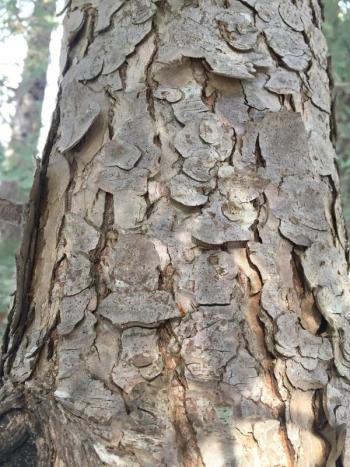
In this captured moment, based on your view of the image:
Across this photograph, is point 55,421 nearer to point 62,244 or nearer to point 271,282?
Answer: point 62,244

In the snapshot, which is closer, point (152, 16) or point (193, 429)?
point (193, 429)

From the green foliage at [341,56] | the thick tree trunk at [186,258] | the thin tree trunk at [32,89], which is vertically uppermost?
the thin tree trunk at [32,89]

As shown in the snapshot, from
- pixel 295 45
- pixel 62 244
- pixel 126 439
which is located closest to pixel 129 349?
pixel 126 439

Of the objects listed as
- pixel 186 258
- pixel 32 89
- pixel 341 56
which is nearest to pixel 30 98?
pixel 32 89

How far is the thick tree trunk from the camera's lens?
0.89m

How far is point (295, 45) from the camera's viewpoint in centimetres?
117

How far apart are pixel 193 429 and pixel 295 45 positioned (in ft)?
2.55

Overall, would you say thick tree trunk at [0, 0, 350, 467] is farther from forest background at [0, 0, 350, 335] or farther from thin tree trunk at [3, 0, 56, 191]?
thin tree trunk at [3, 0, 56, 191]

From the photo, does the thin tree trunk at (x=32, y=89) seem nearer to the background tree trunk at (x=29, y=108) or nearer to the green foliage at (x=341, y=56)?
the background tree trunk at (x=29, y=108)

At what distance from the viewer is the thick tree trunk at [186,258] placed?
0.89 metres

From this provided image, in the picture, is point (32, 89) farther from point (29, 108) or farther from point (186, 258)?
point (186, 258)

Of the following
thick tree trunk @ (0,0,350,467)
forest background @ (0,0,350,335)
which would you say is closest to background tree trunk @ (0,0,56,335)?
forest background @ (0,0,350,335)

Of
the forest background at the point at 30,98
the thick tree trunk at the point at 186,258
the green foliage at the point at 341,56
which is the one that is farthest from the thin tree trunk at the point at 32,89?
the thick tree trunk at the point at 186,258

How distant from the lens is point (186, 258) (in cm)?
97
